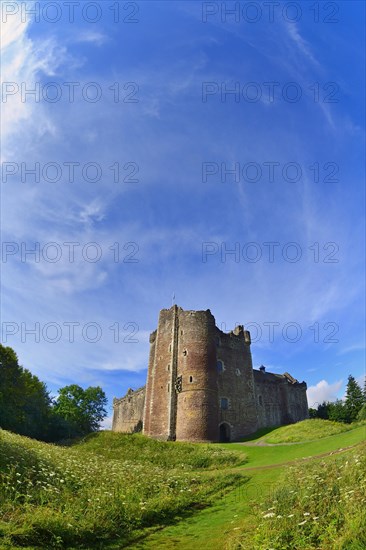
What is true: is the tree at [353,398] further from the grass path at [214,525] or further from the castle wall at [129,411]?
the grass path at [214,525]

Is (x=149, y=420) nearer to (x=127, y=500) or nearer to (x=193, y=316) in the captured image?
(x=193, y=316)

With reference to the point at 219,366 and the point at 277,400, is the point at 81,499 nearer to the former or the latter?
the point at 219,366

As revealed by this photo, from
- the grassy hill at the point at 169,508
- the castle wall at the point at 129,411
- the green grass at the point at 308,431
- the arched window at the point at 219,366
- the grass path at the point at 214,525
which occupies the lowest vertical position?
the grass path at the point at 214,525

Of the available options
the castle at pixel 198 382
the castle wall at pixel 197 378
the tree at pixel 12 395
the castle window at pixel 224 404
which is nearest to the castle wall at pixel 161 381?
the castle at pixel 198 382

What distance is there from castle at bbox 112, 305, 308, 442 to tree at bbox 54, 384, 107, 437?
26.1 metres

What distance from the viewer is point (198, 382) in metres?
38.0

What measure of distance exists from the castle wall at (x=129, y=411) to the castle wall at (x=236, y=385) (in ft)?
46.5

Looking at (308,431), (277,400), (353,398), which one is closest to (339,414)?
(353,398)

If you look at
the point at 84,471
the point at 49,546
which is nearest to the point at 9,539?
the point at 49,546

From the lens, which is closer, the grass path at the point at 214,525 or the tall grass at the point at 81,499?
the tall grass at the point at 81,499

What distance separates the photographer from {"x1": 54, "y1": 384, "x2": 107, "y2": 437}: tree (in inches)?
2498

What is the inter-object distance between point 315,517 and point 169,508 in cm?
522

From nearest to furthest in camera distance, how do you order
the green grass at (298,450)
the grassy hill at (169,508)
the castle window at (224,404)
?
the grassy hill at (169,508) → the green grass at (298,450) → the castle window at (224,404)

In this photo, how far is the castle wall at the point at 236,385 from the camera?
39.7 metres
